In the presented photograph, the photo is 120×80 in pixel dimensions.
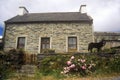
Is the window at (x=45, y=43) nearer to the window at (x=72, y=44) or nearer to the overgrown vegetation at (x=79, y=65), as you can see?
the window at (x=72, y=44)

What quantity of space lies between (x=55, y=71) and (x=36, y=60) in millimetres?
2082

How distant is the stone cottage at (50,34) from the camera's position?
18.7m

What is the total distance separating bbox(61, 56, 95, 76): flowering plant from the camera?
34.3 feet

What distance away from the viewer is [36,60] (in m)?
12.4

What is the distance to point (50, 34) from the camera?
62.8ft

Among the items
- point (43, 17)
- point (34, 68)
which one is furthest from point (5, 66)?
point (43, 17)

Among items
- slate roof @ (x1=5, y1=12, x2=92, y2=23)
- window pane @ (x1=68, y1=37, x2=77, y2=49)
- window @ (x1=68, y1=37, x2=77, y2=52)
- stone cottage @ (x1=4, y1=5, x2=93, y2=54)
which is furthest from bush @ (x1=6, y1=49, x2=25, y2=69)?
slate roof @ (x1=5, y1=12, x2=92, y2=23)

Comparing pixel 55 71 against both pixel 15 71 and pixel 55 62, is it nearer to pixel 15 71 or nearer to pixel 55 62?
pixel 55 62

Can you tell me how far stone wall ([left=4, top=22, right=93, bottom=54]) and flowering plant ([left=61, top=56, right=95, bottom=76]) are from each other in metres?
7.38

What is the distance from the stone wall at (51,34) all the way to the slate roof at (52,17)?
1.38ft

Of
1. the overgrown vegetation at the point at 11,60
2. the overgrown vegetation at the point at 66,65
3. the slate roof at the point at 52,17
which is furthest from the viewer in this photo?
the slate roof at the point at 52,17

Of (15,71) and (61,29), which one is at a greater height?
(61,29)

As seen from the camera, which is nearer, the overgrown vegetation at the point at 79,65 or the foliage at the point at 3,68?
the foliage at the point at 3,68

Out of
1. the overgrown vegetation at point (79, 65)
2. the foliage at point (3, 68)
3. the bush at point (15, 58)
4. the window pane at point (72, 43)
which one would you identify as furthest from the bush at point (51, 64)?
the window pane at point (72, 43)
